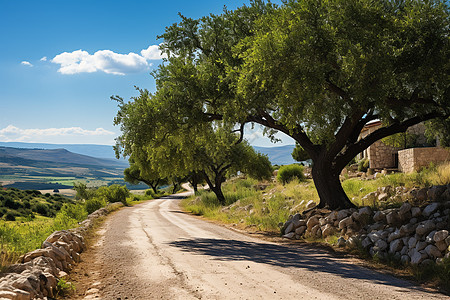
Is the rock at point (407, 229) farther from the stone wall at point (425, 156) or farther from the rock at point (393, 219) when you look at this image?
the stone wall at point (425, 156)

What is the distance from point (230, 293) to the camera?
6906 millimetres

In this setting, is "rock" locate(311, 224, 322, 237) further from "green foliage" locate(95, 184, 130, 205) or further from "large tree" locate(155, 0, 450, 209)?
"green foliage" locate(95, 184, 130, 205)

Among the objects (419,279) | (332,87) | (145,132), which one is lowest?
(419,279)

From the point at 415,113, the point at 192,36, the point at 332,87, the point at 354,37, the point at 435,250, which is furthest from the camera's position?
the point at 192,36

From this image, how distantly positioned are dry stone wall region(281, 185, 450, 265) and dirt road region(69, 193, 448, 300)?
1.28 metres

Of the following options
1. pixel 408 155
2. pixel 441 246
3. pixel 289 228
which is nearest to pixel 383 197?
pixel 289 228

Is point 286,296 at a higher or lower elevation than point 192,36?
lower

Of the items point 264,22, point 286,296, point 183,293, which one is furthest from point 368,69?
point 183,293

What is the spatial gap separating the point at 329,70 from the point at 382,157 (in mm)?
21430

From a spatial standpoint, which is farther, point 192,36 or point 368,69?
point 192,36

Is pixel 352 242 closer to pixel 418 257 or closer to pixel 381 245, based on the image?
pixel 381 245

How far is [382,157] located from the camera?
3158 cm

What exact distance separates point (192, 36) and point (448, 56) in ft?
36.3

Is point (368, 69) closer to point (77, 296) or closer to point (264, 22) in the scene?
point (264, 22)
